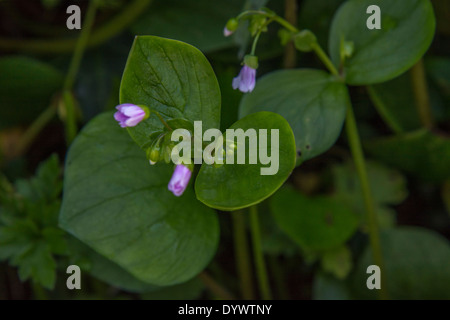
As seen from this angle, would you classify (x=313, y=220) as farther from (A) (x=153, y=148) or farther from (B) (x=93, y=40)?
(B) (x=93, y=40)

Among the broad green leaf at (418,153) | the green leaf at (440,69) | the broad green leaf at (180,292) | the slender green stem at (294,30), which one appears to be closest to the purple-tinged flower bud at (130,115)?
the slender green stem at (294,30)

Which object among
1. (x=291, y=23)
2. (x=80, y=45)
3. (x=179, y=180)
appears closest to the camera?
(x=179, y=180)

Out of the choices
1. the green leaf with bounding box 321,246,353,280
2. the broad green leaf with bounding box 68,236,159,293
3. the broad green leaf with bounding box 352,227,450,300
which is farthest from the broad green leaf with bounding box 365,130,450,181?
the broad green leaf with bounding box 68,236,159,293

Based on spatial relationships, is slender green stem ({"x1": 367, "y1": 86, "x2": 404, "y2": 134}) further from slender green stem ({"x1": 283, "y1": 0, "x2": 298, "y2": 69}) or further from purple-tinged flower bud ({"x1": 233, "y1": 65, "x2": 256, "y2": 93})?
purple-tinged flower bud ({"x1": 233, "y1": 65, "x2": 256, "y2": 93})

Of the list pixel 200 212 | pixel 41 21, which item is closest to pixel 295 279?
pixel 200 212

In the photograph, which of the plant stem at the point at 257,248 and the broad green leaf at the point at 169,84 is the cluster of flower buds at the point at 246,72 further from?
the plant stem at the point at 257,248

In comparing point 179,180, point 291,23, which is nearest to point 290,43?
point 291,23
